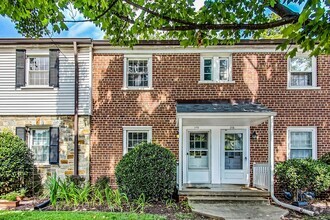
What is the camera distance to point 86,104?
33.9ft

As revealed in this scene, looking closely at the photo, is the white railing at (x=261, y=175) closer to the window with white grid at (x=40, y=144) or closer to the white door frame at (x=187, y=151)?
the white door frame at (x=187, y=151)

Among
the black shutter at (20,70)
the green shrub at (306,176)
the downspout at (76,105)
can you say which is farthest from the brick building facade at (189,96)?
the black shutter at (20,70)

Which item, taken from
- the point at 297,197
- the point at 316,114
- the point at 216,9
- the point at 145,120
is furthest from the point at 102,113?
the point at 316,114

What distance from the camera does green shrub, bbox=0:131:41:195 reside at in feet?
29.9

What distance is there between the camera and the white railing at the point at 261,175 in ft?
29.6

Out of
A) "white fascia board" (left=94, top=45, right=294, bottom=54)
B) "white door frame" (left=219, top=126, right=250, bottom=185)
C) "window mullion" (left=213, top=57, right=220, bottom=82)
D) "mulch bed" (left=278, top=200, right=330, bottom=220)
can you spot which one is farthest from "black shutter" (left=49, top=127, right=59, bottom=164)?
"mulch bed" (left=278, top=200, right=330, bottom=220)

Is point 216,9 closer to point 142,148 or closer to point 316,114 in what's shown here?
point 142,148

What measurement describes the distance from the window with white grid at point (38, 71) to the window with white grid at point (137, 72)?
120 inches

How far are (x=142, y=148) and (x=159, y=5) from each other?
434 cm

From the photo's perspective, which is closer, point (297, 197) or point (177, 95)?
point (297, 197)

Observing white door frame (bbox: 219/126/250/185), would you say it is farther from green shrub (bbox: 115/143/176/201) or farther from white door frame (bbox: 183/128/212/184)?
green shrub (bbox: 115/143/176/201)

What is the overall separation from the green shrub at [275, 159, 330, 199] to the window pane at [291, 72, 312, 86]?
313 cm

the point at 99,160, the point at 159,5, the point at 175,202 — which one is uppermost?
the point at 159,5

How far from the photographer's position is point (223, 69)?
10.7 metres
